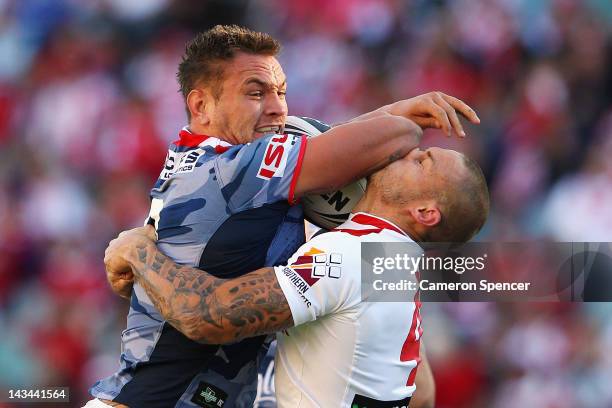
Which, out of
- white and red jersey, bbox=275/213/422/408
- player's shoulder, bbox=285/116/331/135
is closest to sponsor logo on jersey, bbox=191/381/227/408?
white and red jersey, bbox=275/213/422/408

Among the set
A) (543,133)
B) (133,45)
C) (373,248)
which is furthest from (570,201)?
(373,248)

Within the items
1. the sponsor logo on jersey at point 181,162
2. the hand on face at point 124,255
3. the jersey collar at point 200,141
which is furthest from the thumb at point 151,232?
the jersey collar at point 200,141

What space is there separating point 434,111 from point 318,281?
0.77 metres

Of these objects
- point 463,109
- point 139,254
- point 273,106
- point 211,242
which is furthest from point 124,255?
point 463,109

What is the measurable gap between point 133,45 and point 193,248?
5.46 metres

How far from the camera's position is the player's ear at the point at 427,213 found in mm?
3398

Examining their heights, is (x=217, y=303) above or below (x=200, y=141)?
below

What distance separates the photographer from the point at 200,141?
11.7ft

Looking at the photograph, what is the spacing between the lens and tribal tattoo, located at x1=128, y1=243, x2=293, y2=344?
10.2 ft

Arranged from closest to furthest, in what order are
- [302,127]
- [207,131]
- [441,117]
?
[441,117]
[207,131]
[302,127]

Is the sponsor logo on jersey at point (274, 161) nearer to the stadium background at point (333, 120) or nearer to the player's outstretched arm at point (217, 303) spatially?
the player's outstretched arm at point (217, 303)

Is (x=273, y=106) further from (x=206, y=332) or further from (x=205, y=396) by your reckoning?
(x=205, y=396)

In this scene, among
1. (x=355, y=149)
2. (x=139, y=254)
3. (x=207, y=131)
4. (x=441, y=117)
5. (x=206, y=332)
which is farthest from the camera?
(x=207, y=131)

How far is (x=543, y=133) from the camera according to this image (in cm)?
761
